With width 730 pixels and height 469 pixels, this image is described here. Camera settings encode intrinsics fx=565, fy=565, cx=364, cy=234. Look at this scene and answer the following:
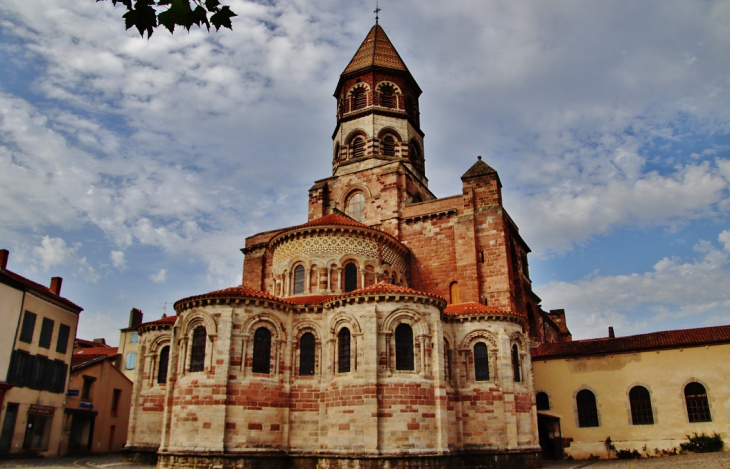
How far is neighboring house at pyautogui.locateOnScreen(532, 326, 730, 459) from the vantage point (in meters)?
24.4

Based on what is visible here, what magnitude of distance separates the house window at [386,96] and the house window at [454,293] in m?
13.2

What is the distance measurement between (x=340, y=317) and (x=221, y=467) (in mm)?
6710

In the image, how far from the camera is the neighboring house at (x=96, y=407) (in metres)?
29.5

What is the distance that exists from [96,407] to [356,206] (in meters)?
18.3

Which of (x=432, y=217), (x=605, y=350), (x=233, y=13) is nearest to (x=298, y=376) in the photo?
(x=432, y=217)

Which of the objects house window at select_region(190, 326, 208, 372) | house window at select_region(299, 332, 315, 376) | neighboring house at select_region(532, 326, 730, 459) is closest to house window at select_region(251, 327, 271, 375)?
house window at select_region(299, 332, 315, 376)

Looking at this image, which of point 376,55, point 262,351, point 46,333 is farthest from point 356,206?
point 46,333

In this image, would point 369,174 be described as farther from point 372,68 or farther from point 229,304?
point 229,304

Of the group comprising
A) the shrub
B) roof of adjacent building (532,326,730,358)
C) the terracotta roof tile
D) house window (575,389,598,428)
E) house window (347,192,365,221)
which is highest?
house window (347,192,365,221)

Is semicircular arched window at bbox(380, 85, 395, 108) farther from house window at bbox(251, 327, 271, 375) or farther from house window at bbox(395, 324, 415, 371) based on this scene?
house window at bbox(251, 327, 271, 375)

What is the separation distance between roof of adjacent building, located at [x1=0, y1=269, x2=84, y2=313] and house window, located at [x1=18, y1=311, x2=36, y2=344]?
1111 millimetres

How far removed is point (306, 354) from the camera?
888 inches

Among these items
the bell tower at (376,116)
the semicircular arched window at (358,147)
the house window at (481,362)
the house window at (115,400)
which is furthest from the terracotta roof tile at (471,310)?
the house window at (115,400)

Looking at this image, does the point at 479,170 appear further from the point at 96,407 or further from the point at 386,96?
the point at 96,407
